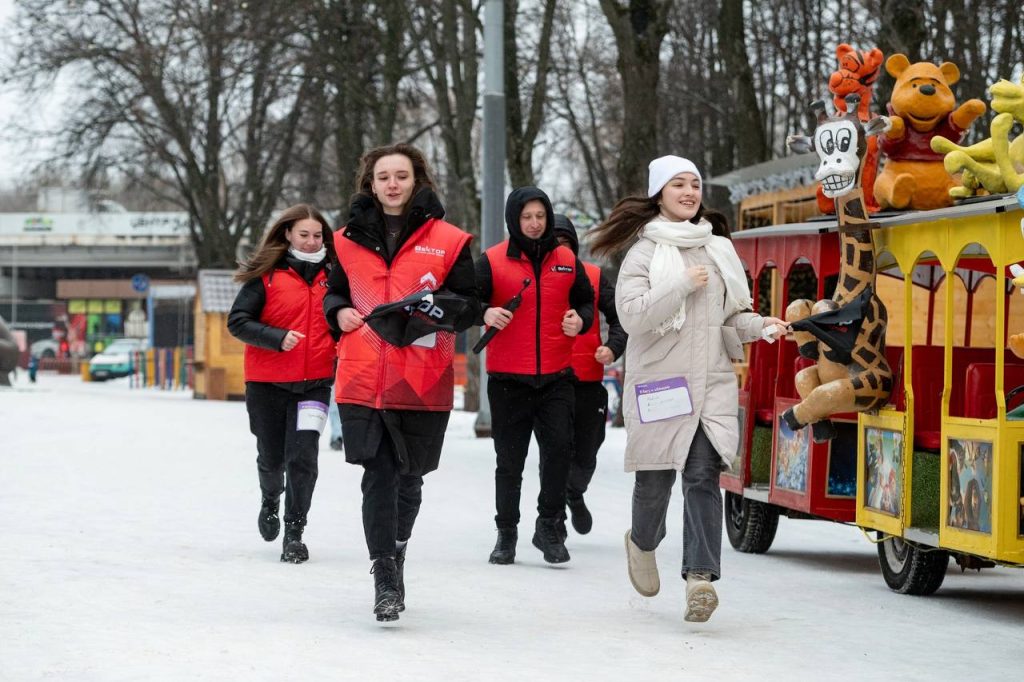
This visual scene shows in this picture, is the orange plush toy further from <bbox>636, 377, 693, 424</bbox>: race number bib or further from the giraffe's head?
<bbox>636, 377, 693, 424</bbox>: race number bib

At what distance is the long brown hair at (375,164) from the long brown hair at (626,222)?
771 mm

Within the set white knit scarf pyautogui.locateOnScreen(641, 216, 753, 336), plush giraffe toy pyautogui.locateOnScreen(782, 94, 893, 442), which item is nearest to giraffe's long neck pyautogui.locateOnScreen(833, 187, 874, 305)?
plush giraffe toy pyautogui.locateOnScreen(782, 94, 893, 442)

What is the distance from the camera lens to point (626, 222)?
773 centimetres

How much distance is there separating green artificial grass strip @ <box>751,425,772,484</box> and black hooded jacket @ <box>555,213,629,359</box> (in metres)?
1.17

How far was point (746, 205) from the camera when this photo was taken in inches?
850

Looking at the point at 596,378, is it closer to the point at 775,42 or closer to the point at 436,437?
the point at 436,437

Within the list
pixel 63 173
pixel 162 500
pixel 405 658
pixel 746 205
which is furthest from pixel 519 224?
pixel 63 173

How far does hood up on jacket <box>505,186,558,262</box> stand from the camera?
9.45 metres

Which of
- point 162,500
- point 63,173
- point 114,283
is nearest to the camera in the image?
point 162,500

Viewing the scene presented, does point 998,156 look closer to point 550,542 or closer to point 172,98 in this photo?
point 550,542

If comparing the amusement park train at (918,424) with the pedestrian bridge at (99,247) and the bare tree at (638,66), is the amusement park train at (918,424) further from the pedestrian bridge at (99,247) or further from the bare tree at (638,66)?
the pedestrian bridge at (99,247)

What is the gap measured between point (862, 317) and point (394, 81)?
19625 mm

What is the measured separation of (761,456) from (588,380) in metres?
1.39

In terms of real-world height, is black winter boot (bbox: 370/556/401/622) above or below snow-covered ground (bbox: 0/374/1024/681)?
Answer: above
